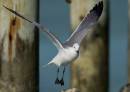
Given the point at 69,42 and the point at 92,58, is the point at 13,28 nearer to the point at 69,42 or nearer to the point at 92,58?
the point at 69,42

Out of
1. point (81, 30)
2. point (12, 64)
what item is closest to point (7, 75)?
point (12, 64)

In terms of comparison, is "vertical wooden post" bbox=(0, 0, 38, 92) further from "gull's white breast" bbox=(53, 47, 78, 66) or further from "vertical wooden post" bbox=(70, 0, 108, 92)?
"vertical wooden post" bbox=(70, 0, 108, 92)

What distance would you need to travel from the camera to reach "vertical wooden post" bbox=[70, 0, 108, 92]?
51.5ft

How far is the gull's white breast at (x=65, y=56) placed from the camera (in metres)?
13.4

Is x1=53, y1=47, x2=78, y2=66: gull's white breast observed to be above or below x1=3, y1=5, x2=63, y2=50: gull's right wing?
below

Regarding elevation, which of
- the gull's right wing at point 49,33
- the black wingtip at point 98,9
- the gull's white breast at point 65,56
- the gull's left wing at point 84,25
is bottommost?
the gull's white breast at point 65,56

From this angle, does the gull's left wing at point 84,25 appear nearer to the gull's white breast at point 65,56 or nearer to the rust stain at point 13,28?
the gull's white breast at point 65,56

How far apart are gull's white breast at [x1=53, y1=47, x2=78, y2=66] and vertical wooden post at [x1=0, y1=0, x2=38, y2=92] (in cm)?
92

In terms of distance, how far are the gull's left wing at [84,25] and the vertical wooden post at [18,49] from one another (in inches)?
37.1

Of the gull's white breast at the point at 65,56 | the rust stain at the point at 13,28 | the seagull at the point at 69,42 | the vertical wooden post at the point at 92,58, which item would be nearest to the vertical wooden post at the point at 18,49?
the rust stain at the point at 13,28

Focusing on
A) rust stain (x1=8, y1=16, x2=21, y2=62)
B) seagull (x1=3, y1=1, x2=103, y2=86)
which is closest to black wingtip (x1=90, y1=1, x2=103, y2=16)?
seagull (x1=3, y1=1, x2=103, y2=86)

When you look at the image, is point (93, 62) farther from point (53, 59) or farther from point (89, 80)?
point (53, 59)

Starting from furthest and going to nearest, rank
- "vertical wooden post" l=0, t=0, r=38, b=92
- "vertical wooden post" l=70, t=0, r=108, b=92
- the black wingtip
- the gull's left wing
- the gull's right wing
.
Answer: "vertical wooden post" l=70, t=0, r=108, b=92 → "vertical wooden post" l=0, t=0, r=38, b=92 → the black wingtip → the gull's left wing → the gull's right wing

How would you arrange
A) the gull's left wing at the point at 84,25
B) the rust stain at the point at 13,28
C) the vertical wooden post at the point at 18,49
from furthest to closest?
the rust stain at the point at 13,28 < the vertical wooden post at the point at 18,49 < the gull's left wing at the point at 84,25
